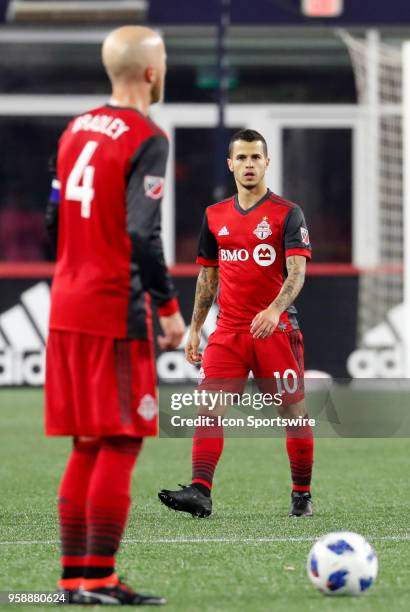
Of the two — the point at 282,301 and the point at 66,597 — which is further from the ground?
the point at 282,301

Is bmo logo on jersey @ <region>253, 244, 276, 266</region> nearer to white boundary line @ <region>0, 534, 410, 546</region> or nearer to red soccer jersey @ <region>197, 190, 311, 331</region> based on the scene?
red soccer jersey @ <region>197, 190, 311, 331</region>

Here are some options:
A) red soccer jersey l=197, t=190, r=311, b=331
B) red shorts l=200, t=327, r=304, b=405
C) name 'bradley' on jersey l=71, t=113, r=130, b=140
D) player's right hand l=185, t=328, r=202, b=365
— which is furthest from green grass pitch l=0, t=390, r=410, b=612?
name 'bradley' on jersey l=71, t=113, r=130, b=140

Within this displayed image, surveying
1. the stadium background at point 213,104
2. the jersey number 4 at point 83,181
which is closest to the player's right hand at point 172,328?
the jersey number 4 at point 83,181

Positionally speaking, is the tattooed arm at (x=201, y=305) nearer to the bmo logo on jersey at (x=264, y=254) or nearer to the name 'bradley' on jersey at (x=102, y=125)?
the bmo logo on jersey at (x=264, y=254)

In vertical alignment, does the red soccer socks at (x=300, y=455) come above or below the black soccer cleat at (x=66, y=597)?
above

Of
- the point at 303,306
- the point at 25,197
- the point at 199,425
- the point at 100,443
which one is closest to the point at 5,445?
the point at 199,425

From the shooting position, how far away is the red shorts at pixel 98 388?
14.8ft

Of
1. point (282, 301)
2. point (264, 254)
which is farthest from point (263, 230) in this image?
point (282, 301)

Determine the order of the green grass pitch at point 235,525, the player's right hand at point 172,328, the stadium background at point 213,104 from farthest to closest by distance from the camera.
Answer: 1. the stadium background at point 213,104
2. the green grass pitch at point 235,525
3. the player's right hand at point 172,328

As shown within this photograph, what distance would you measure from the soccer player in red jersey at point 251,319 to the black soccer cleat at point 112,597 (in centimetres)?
220

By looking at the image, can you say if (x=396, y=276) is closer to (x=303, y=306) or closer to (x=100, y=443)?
(x=303, y=306)

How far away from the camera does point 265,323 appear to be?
6.50m

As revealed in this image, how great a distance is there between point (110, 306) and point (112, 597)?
2.86 feet

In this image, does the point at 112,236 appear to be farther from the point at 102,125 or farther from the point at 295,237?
the point at 295,237
